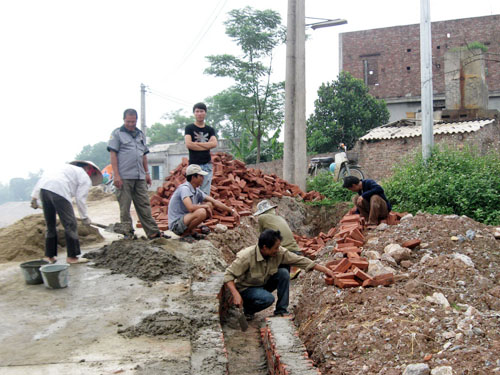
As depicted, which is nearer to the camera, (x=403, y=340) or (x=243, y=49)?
(x=403, y=340)

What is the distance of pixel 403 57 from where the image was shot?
2864 centimetres

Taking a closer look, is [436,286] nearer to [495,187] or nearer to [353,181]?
[353,181]

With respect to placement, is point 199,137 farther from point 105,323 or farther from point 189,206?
point 105,323

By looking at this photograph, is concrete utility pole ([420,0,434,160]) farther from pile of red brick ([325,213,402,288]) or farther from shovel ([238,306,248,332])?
shovel ([238,306,248,332])

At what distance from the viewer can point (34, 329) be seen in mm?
3799

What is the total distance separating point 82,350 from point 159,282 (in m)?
1.75

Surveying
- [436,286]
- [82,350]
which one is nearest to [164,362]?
[82,350]

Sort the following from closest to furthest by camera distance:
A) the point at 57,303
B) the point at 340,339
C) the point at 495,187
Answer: the point at 340,339, the point at 57,303, the point at 495,187

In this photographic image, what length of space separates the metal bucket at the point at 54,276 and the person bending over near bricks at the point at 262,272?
170 cm

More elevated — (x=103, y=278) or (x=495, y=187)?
(x=495, y=187)

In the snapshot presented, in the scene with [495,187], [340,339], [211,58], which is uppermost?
[211,58]

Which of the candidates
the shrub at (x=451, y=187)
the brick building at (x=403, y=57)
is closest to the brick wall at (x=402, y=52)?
the brick building at (x=403, y=57)

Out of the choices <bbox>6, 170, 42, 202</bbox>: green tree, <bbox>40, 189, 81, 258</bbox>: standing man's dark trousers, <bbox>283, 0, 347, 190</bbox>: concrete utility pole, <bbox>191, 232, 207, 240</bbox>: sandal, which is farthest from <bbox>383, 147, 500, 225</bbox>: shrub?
<bbox>6, 170, 42, 202</bbox>: green tree

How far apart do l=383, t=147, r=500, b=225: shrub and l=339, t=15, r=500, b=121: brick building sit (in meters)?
18.2
